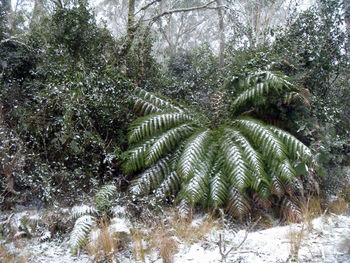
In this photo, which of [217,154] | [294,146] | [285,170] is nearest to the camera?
[285,170]

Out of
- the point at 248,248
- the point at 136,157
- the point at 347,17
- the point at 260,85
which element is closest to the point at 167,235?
the point at 248,248

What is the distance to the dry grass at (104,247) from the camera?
108 inches

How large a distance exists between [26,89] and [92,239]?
3.02 metres

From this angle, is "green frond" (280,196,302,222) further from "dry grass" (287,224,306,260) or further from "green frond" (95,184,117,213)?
"green frond" (95,184,117,213)

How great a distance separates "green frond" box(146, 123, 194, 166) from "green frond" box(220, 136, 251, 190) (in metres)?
0.64

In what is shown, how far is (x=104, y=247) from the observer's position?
2814 millimetres

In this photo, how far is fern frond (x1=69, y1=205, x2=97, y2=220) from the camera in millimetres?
3350

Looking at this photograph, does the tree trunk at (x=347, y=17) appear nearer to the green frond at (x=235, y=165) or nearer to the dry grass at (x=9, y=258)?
the green frond at (x=235, y=165)

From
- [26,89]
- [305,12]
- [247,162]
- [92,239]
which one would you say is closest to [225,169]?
[247,162]

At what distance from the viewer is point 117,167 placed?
4602 mm

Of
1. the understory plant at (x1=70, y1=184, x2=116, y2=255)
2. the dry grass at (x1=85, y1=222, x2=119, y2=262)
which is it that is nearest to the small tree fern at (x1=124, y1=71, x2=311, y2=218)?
the understory plant at (x1=70, y1=184, x2=116, y2=255)

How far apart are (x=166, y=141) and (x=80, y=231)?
1.71 metres

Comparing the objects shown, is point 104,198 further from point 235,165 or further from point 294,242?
point 294,242

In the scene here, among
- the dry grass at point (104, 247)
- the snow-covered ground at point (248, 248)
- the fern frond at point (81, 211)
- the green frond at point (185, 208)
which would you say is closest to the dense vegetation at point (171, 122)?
the green frond at point (185, 208)
